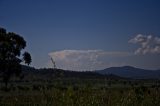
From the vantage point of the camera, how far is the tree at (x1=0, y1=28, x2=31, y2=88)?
2196 inches

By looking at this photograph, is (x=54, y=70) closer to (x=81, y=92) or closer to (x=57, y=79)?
(x=57, y=79)

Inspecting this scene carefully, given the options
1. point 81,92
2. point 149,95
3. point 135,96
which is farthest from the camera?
point 149,95

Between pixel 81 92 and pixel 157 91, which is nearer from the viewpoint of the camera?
pixel 81 92

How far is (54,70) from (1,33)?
5025 cm

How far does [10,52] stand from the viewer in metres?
57.7

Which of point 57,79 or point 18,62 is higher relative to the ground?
point 18,62

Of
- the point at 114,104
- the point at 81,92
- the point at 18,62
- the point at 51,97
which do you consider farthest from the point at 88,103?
the point at 18,62

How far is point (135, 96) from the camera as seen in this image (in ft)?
23.7

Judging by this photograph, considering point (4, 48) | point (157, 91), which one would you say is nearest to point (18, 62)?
point (4, 48)

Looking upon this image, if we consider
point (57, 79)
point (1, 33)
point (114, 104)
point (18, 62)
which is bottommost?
point (114, 104)

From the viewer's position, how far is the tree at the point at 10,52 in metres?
55.8

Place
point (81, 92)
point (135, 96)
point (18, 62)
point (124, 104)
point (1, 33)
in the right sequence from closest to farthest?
point (81, 92)
point (124, 104)
point (135, 96)
point (1, 33)
point (18, 62)

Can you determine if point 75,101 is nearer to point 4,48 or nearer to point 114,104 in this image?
point 114,104

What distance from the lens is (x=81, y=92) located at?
6.17 m
